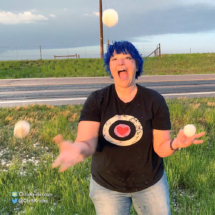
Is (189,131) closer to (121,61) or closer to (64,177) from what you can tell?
(121,61)

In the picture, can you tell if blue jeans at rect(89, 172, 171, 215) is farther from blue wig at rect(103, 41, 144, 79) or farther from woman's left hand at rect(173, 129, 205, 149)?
blue wig at rect(103, 41, 144, 79)

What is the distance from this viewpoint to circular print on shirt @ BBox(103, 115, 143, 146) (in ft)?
6.08

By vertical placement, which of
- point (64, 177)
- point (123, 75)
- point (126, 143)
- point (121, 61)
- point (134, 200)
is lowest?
point (64, 177)

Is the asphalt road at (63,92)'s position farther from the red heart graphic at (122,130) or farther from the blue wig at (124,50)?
the red heart graphic at (122,130)

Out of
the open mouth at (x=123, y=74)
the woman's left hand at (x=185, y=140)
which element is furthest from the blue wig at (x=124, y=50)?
the woman's left hand at (x=185, y=140)

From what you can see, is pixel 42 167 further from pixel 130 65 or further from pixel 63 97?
pixel 63 97

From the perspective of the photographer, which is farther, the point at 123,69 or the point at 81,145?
the point at 123,69

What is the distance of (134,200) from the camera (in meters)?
1.88

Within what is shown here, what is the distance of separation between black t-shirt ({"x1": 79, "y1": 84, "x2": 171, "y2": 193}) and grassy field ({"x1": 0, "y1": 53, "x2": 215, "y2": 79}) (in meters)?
14.8

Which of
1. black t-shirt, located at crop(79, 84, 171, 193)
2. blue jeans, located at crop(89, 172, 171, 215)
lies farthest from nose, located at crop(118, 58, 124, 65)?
blue jeans, located at crop(89, 172, 171, 215)

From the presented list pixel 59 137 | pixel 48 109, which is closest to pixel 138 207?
pixel 59 137

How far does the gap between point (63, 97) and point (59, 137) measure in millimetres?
7972

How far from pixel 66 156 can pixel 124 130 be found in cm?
55

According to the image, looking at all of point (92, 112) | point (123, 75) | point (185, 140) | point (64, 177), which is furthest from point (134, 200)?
point (64, 177)
